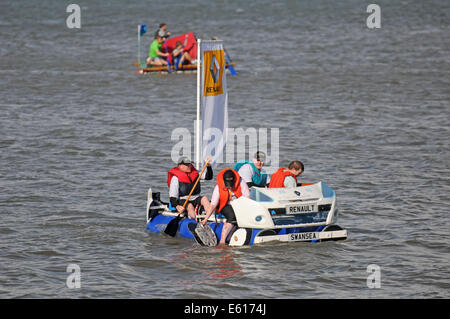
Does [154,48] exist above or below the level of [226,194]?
above

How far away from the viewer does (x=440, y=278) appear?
41.9 feet

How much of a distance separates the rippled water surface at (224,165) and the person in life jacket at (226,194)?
468 millimetres

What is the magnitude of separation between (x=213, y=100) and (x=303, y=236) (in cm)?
387

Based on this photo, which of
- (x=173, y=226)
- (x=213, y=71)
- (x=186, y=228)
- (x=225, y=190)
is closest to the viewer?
(x=225, y=190)

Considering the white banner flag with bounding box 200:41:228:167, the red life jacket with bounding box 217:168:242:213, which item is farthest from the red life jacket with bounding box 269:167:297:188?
the white banner flag with bounding box 200:41:228:167

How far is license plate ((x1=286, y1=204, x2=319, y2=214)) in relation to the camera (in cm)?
1318

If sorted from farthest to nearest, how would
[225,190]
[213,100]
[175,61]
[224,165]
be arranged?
1. [175,61]
2. [224,165]
3. [213,100]
4. [225,190]

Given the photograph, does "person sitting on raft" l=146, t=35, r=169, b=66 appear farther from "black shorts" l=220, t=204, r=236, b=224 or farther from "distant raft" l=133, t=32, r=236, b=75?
"black shorts" l=220, t=204, r=236, b=224

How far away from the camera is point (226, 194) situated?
13617mm

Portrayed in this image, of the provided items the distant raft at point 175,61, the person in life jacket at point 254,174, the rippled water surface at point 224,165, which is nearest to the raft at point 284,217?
the rippled water surface at point 224,165

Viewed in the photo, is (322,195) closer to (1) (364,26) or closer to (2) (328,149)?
(2) (328,149)

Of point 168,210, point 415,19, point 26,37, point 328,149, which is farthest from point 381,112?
point 415,19

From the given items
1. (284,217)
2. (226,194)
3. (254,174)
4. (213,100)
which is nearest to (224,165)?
(213,100)

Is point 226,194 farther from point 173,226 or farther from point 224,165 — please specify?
point 224,165
